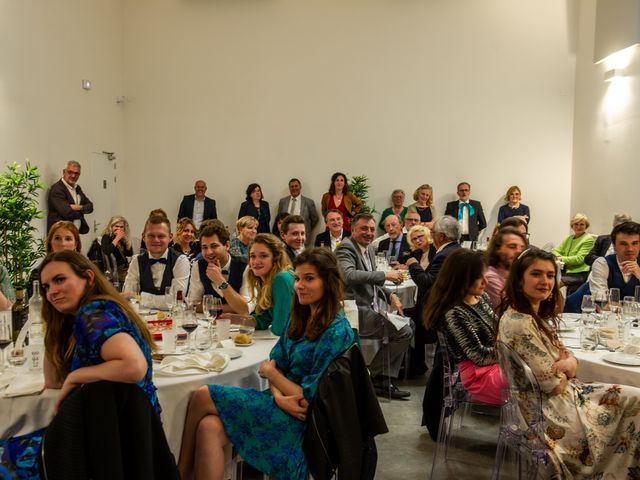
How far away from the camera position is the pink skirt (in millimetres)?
3467

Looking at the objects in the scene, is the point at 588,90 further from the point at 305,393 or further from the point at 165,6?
the point at 305,393

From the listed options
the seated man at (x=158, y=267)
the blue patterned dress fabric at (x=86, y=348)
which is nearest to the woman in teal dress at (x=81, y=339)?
the blue patterned dress fabric at (x=86, y=348)

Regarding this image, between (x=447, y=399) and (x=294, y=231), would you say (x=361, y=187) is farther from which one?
(x=447, y=399)

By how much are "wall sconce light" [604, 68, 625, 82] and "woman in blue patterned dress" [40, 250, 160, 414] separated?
31.2ft

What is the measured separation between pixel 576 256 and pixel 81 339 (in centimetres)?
811

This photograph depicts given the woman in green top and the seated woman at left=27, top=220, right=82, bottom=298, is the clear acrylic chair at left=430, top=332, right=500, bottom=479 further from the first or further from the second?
the seated woman at left=27, top=220, right=82, bottom=298

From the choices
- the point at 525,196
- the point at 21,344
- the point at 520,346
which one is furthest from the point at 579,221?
the point at 21,344

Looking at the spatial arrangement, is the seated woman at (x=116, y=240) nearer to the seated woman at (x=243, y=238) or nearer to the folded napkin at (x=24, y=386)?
the seated woman at (x=243, y=238)

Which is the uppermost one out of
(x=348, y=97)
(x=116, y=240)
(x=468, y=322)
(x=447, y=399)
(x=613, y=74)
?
(x=613, y=74)

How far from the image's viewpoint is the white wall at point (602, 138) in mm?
9367

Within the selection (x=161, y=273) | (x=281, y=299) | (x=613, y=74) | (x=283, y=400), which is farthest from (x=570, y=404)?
→ (x=613, y=74)

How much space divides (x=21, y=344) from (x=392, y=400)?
2.91m

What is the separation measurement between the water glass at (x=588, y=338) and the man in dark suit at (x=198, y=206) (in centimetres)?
854

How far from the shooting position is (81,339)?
2352mm
